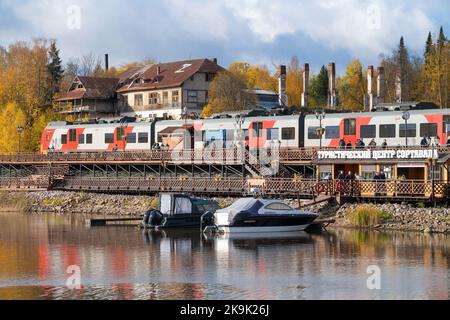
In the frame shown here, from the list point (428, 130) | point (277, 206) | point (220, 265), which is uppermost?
point (428, 130)

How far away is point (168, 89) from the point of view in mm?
101625

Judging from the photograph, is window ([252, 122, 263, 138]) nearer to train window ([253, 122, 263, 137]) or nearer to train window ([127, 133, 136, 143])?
train window ([253, 122, 263, 137])

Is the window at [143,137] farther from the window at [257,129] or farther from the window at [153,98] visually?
the window at [153,98]

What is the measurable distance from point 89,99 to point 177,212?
60.0m

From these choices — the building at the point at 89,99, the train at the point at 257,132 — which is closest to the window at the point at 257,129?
the train at the point at 257,132

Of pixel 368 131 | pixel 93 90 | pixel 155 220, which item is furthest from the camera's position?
pixel 93 90

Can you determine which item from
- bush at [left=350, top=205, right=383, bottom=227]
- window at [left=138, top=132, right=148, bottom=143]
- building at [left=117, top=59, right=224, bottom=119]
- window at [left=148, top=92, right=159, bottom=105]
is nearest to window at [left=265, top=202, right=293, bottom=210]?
bush at [left=350, top=205, right=383, bottom=227]

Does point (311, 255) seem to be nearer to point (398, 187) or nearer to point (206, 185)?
point (398, 187)

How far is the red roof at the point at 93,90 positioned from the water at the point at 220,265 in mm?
59185

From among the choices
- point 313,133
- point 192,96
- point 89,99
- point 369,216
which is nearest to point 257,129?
point 313,133

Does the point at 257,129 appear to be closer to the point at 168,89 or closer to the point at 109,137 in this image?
the point at 109,137

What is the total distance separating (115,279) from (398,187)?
71.4 ft
